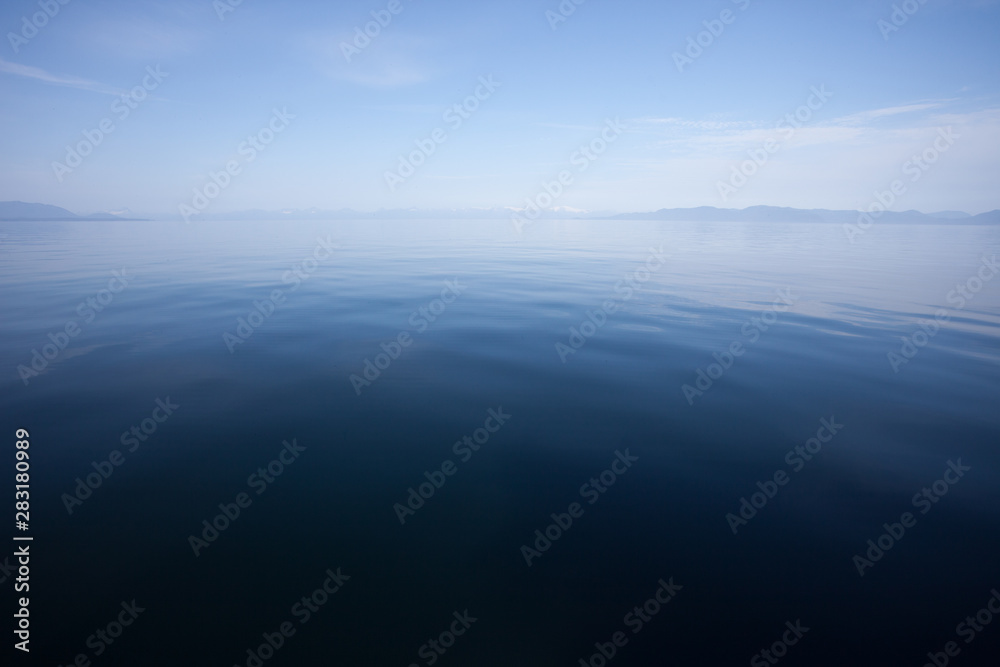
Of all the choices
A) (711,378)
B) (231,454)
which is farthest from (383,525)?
(711,378)

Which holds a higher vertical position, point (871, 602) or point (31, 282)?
point (871, 602)

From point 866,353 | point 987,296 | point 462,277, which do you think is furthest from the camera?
point 462,277

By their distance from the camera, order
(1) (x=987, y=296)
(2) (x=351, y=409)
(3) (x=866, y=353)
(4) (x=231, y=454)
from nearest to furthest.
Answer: (4) (x=231, y=454) < (2) (x=351, y=409) < (3) (x=866, y=353) < (1) (x=987, y=296)

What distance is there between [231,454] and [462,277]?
17922mm

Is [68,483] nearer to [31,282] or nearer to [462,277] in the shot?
[462,277]

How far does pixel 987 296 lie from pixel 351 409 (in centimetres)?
2871

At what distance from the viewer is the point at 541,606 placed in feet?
14.4

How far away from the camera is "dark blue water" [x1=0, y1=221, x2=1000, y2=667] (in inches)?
164

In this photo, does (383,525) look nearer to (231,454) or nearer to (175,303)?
(231,454)

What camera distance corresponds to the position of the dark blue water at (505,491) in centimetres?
416

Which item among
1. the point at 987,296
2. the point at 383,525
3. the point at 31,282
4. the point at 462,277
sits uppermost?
the point at 987,296

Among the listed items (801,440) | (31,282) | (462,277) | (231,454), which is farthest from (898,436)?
(31,282)

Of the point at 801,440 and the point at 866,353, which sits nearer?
the point at 801,440

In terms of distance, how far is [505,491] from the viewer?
239 inches
